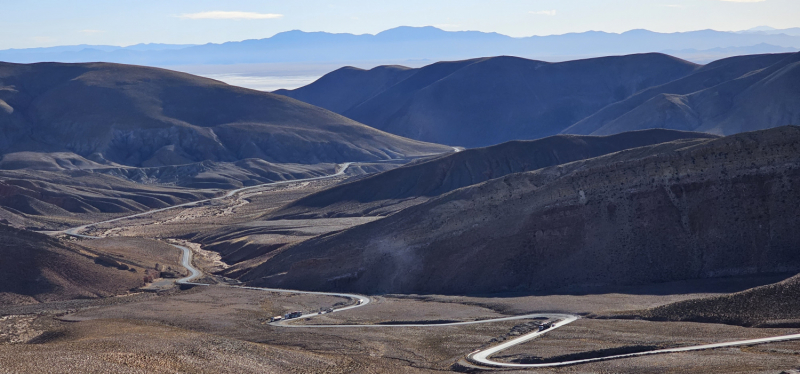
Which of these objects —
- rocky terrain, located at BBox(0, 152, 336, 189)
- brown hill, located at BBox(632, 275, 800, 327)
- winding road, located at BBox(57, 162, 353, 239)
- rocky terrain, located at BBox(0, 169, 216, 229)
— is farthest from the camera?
rocky terrain, located at BBox(0, 152, 336, 189)

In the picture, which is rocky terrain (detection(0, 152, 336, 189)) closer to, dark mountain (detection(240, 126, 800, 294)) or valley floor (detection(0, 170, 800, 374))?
dark mountain (detection(240, 126, 800, 294))

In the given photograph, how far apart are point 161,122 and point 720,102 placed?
107854 millimetres

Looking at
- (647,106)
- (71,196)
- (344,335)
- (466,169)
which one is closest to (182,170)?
(71,196)

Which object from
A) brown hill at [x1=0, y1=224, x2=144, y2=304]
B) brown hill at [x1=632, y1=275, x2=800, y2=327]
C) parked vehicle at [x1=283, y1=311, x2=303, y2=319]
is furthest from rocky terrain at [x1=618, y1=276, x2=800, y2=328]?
brown hill at [x1=0, y1=224, x2=144, y2=304]

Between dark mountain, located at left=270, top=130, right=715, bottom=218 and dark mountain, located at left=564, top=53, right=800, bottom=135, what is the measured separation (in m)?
44.9

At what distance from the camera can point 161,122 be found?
15388 centimetres

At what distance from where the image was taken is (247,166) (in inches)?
5502

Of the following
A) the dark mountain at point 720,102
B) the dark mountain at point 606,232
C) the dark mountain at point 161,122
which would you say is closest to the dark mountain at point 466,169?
the dark mountain at point 606,232

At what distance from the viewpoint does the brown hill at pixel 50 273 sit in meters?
48.6

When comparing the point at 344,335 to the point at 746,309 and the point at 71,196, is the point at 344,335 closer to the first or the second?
the point at 746,309

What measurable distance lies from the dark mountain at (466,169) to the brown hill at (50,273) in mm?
37801

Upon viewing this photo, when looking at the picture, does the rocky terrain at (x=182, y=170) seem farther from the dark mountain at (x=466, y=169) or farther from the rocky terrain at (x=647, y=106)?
the rocky terrain at (x=647, y=106)

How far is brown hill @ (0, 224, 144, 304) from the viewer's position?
48625 mm

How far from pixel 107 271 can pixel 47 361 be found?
29.5 m
